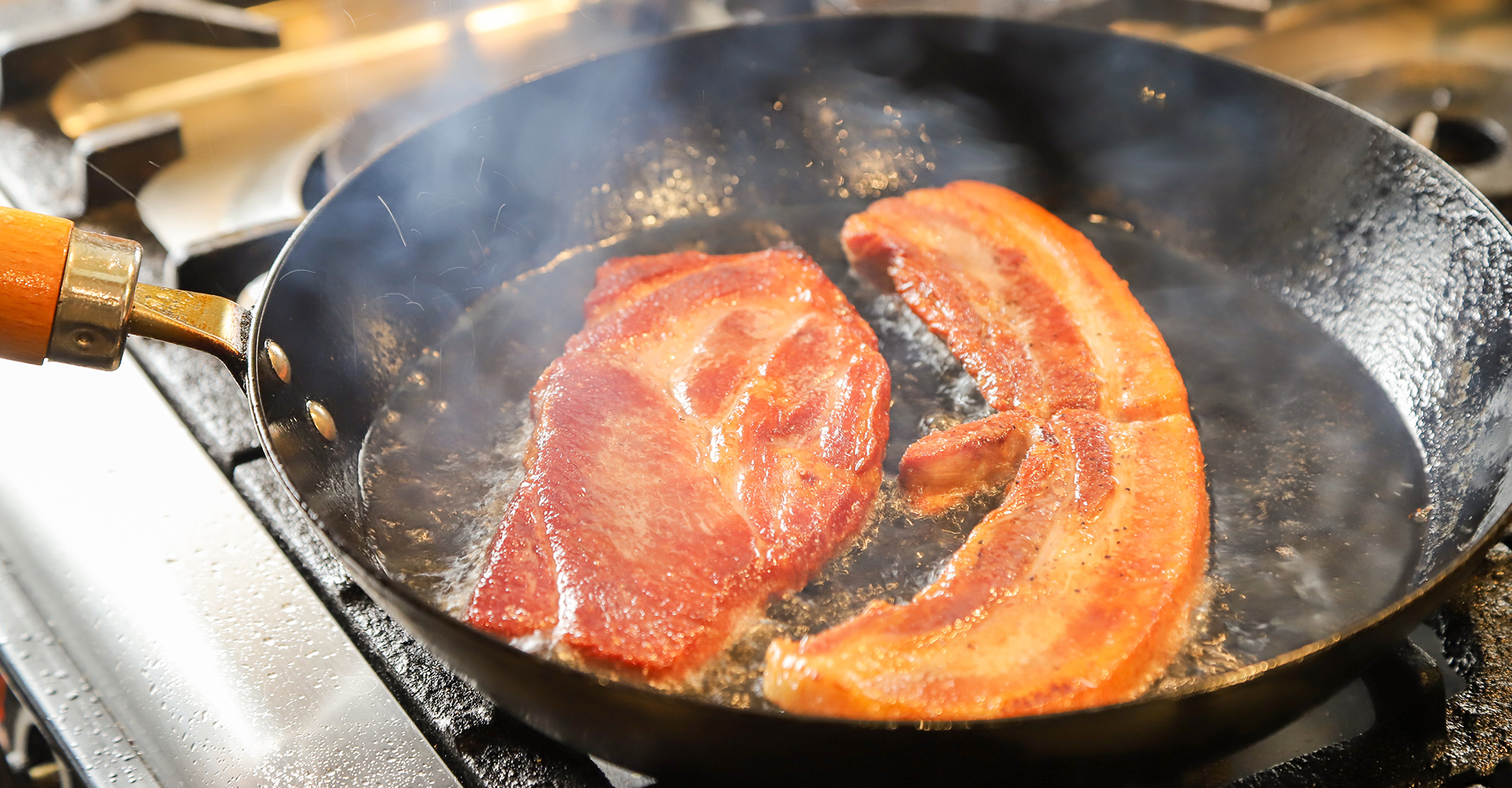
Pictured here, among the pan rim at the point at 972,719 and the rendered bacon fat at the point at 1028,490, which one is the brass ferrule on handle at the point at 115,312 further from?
the rendered bacon fat at the point at 1028,490

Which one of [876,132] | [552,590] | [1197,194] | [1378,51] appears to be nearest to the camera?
[552,590]

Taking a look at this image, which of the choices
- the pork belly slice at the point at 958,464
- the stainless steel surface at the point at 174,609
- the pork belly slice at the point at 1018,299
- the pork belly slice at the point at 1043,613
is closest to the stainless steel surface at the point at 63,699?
the stainless steel surface at the point at 174,609

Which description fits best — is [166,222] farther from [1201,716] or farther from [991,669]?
[1201,716]

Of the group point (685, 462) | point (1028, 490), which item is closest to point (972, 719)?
point (1028, 490)

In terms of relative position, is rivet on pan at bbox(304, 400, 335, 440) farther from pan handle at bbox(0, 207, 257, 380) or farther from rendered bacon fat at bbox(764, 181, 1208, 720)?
rendered bacon fat at bbox(764, 181, 1208, 720)

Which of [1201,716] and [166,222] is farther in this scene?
[166,222]

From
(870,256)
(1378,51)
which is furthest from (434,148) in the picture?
(1378,51)
